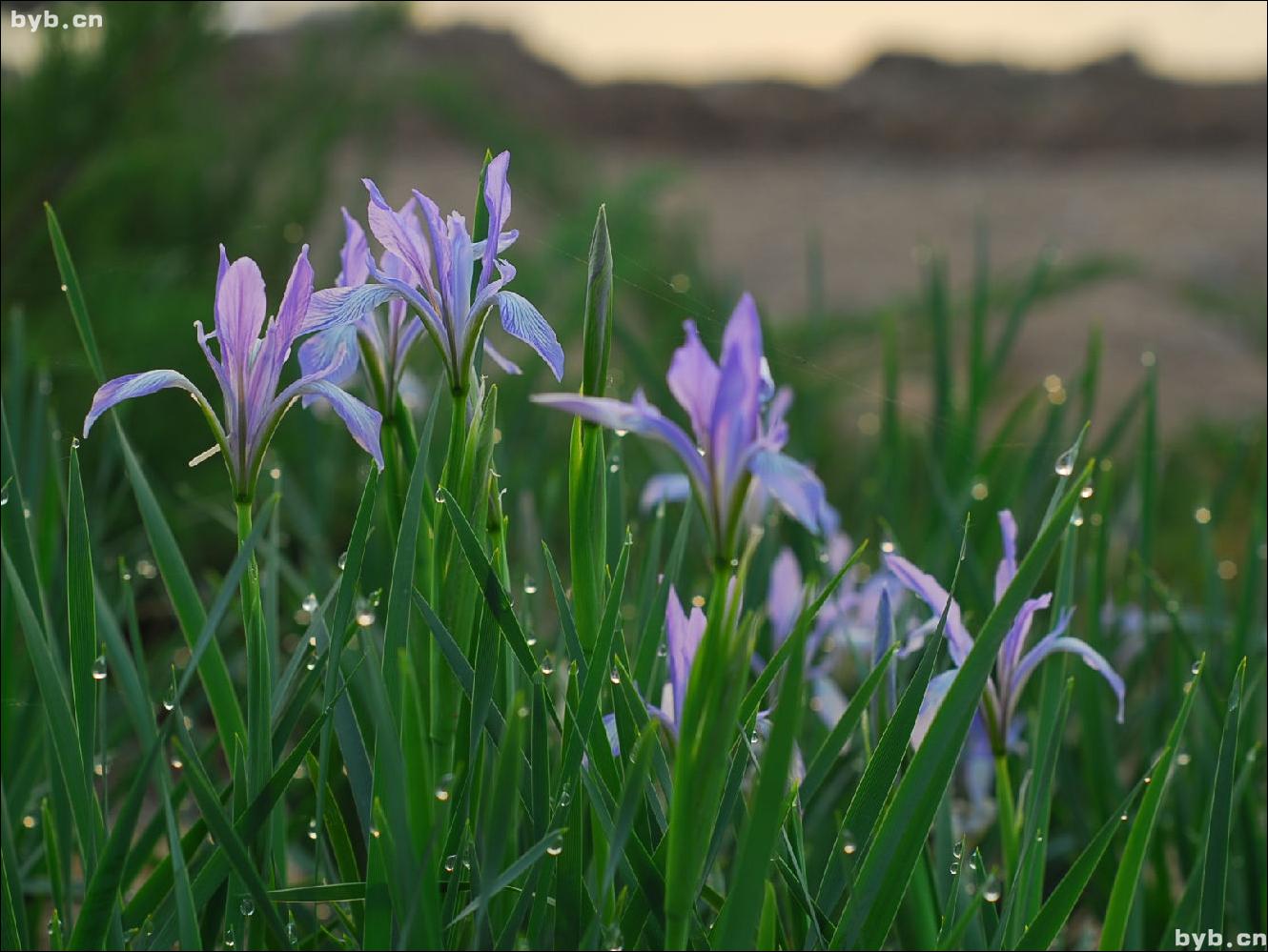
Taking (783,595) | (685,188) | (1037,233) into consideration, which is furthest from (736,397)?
(1037,233)

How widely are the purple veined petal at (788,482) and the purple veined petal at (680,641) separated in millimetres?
125

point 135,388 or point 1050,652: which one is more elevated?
point 135,388

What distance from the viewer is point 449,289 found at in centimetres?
47

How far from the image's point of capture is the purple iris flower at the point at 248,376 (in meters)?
0.44

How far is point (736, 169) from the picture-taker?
253 inches

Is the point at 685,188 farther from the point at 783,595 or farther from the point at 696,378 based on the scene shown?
the point at 696,378

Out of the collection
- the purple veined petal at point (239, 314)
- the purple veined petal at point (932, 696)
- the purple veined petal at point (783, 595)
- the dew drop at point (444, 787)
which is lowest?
the purple veined petal at point (783, 595)

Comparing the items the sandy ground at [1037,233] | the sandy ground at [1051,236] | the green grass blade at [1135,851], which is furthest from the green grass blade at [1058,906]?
the sandy ground at [1051,236]

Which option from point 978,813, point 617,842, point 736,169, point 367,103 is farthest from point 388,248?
point 736,169

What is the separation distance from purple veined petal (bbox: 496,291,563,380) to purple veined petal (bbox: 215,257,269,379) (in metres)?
0.09

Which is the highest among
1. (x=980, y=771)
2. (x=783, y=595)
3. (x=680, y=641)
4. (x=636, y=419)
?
(x=636, y=419)

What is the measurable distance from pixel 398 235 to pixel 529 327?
6 cm

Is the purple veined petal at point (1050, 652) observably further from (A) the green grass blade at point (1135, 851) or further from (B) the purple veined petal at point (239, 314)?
(B) the purple veined petal at point (239, 314)

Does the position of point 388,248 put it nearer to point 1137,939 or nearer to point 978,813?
point 1137,939
